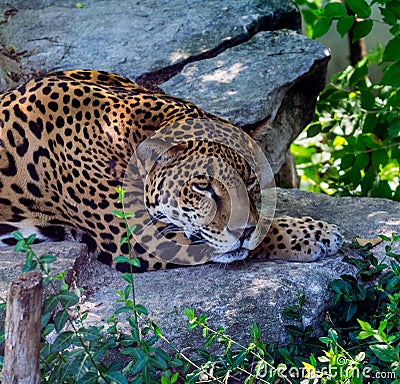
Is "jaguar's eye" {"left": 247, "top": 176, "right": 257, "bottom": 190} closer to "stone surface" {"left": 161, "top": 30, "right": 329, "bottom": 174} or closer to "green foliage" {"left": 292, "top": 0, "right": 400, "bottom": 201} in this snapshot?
"stone surface" {"left": 161, "top": 30, "right": 329, "bottom": 174}

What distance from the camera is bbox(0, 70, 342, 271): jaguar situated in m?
4.91

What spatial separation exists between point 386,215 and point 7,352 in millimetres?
3605

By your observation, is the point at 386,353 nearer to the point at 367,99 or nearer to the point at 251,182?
the point at 251,182

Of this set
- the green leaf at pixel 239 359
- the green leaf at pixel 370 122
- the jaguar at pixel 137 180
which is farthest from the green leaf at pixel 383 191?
the green leaf at pixel 239 359

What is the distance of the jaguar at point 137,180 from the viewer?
4.91 metres

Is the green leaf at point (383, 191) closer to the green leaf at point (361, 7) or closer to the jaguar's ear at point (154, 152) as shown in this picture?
the green leaf at point (361, 7)

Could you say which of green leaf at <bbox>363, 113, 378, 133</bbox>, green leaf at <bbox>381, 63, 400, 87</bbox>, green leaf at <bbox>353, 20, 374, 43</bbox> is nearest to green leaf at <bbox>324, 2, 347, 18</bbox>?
green leaf at <bbox>353, 20, 374, 43</bbox>

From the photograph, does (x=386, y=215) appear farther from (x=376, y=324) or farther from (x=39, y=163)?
(x=39, y=163)

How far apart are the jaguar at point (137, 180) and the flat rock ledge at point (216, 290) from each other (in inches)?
4.8

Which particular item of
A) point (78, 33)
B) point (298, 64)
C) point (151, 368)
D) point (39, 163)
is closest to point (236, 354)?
point (151, 368)

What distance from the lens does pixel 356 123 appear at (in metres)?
8.16

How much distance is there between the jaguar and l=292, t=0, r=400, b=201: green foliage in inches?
62.2

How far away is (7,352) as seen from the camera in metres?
3.35

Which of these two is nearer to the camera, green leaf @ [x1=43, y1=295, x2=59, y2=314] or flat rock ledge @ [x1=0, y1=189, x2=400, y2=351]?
green leaf @ [x1=43, y1=295, x2=59, y2=314]
